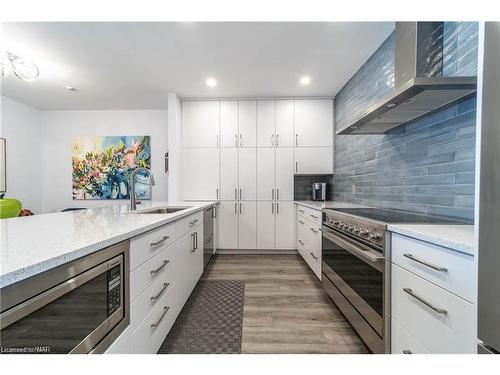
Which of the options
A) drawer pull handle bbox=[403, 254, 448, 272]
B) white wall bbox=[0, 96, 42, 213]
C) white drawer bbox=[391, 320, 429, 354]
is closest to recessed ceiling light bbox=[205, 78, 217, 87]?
drawer pull handle bbox=[403, 254, 448, 272]

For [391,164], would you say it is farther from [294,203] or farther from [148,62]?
[148,62]

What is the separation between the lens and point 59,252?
609 millimetres

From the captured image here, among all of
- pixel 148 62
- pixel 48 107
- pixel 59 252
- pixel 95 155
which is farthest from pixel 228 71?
pixel 48 107

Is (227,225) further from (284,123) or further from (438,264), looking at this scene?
(438,264)

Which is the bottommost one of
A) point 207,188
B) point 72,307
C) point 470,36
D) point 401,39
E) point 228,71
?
point 72,307

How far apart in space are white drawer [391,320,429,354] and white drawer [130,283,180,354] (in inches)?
49.7

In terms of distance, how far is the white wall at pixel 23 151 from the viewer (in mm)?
3566

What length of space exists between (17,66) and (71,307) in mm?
2876

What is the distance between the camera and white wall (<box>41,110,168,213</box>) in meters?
4.08

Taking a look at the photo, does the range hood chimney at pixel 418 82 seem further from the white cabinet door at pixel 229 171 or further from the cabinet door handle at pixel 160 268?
the white cabinet door at pixel 229 171

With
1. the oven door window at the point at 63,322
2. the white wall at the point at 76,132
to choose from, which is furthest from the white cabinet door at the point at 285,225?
the oven door window at the point at 63,322

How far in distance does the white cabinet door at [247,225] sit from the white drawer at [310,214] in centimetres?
73

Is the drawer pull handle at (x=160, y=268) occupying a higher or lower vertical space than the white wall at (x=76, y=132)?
lower
